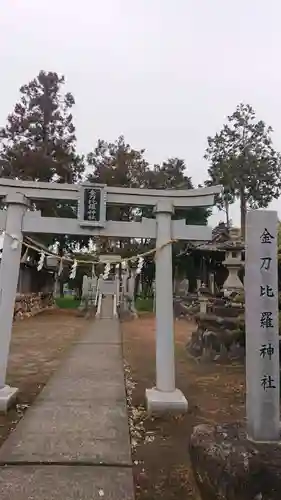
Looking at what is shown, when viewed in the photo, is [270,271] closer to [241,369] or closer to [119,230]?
[119,230]

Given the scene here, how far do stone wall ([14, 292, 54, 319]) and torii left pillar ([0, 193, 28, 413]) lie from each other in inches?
540

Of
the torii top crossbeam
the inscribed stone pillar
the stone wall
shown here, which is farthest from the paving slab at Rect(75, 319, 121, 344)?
the torii top crossbeam

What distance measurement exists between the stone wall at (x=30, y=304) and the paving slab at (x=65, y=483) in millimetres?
15928

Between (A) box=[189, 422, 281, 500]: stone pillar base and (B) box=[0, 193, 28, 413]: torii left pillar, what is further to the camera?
(B) box=[0, 193, 28, 413]: torii left pillar

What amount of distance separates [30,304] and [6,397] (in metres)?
17.2

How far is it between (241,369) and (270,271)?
217 inches

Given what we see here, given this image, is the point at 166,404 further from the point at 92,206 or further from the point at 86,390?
the point at 92,206

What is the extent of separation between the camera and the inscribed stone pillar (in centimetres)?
557

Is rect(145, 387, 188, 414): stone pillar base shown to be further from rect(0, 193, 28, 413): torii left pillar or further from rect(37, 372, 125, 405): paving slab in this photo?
rect(0, 193, 28, 413): torii left pillar

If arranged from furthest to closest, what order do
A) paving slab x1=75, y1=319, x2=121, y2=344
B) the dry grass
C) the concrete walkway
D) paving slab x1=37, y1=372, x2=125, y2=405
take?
paving slab x1=75, y1=319, x2=121, y2=344 < paving slab x1=37, y1=372, x2=125, y2=405 < the dry grass < the concrete walkway

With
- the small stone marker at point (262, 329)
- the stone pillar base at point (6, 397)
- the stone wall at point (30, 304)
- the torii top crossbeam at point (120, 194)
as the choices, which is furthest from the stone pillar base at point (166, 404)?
the stone wall at point (30, 304)

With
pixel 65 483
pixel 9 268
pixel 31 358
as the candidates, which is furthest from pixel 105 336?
pixel 65 483

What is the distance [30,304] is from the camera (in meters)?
22.2

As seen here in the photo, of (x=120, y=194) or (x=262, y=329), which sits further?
(x=120, y=194)
